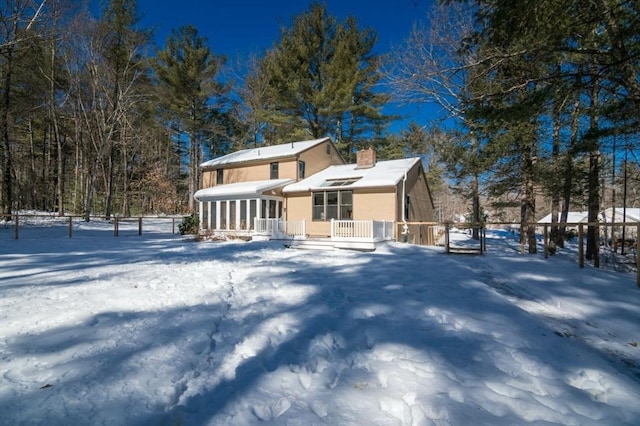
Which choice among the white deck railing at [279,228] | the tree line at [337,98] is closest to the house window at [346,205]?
the white deck railing at [279,228]

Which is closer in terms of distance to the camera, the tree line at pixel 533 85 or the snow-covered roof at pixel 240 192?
the tree line at pixel 533 85

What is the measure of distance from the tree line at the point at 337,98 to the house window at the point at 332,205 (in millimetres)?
4881

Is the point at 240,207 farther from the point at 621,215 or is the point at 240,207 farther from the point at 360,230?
the point at 621,215

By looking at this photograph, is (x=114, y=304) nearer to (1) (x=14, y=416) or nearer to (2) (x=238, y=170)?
(1) (x=14, y=416)

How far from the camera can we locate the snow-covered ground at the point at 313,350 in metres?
2.14

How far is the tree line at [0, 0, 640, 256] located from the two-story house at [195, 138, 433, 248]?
270 cm

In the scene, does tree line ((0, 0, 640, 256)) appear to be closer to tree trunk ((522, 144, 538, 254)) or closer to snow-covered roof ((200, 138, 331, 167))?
tree trunk ((522, 144, 538, 254))

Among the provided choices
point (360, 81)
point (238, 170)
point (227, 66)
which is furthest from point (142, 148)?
point (360, 81)

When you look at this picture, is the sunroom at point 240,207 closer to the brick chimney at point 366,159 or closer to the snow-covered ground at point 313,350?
the brick chimney at point 366,159

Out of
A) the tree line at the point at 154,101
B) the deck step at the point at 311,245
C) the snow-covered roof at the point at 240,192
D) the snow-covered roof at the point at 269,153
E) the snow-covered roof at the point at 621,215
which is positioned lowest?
the deck step at the point at 311,245

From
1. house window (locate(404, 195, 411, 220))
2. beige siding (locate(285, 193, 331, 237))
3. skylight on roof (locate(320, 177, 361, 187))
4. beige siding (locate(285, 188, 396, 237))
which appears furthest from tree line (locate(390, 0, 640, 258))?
beige siding (locate(285, 193, 331, 237))

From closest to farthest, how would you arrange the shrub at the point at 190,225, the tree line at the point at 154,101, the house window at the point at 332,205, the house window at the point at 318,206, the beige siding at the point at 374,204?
the beige siding at the point at 374,204, the house window at the point at 332,205, the house window at the point at 318,206, the shrub at the point at 190,225, the tree line at the point at 154,101

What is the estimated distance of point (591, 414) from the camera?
2178 millimetres

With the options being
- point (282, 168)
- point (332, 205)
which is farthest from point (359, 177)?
point (282, 168)
